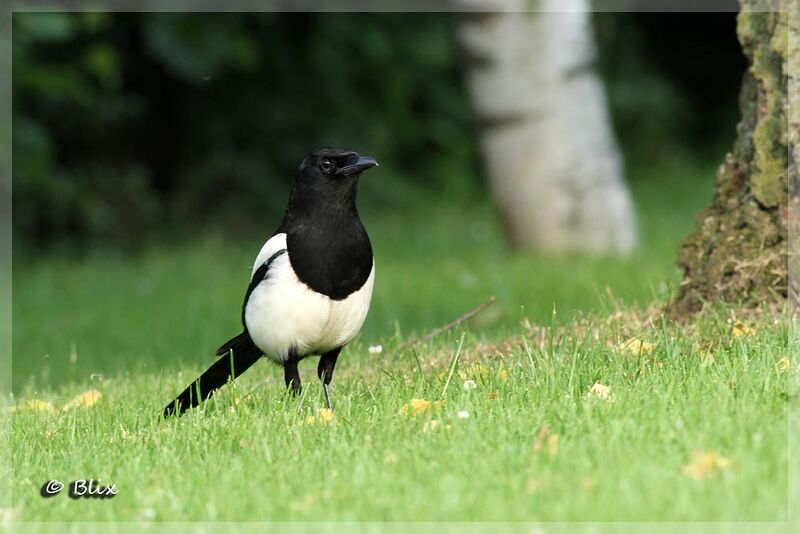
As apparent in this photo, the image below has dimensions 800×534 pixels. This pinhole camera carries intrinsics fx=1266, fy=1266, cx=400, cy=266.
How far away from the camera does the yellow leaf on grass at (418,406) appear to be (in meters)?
4.50

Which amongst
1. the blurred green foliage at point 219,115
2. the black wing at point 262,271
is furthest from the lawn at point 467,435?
the blurred green foliage at point 219,115

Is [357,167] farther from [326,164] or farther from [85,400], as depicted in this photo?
[85,400]

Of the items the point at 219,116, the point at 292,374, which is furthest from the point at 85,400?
the point at 219,116

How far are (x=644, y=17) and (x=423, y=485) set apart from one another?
15824mm

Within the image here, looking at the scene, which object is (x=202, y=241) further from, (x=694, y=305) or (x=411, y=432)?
(x=411, y=432)

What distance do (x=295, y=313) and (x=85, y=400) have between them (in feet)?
4.70

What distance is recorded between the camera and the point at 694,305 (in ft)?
19.1

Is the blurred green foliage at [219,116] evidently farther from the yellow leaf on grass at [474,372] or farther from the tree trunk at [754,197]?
the yellow leaf on grass at [474,372]

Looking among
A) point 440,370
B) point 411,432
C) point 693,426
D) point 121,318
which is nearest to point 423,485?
point 411,432

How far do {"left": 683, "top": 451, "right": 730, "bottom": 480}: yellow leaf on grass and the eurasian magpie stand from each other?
1.82 metres

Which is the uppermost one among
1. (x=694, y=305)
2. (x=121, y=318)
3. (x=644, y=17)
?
(x=644, y=17)

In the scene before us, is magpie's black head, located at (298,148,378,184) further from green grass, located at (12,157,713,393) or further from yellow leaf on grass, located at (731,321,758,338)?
yellow leaf on grass, located at (731,321,758,338)

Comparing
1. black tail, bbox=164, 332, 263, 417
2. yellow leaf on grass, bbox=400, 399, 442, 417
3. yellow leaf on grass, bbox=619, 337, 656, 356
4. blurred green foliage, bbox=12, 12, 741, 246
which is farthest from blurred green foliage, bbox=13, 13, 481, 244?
yellow leaf on grass, bbox=400, 399, 442, 417

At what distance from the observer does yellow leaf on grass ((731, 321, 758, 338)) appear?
508cm
